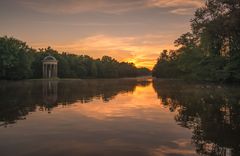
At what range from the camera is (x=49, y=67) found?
14412cm

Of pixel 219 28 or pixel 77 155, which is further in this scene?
pixel 219 28

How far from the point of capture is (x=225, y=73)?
66562mm

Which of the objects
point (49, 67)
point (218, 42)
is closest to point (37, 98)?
point (218, 42)

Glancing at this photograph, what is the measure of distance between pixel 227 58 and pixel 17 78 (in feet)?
247

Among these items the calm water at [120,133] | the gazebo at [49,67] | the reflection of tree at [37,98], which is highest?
the gazebo at [49,67]

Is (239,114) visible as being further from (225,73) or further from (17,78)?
(17,78)

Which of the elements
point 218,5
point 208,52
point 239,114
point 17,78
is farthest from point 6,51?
point 239,114

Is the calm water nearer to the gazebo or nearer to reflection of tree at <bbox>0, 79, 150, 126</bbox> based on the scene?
reflection of tree at <bbox>0, 79, 150, 126</bbox>

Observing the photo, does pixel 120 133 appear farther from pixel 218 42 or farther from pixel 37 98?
pixel 218 42

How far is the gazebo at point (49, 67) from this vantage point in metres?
139

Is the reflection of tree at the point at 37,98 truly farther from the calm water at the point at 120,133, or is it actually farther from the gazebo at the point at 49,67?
the gazebo at the point at 49,67

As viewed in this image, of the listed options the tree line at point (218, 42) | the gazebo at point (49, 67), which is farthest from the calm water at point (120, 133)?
the gazebo at point (49, 67)

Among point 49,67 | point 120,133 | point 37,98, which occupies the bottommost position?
point 120,133

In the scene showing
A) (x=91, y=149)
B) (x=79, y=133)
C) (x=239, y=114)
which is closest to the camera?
(x=91, y=149)
